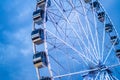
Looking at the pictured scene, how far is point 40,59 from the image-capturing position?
2692 cm

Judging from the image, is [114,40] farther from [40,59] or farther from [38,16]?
[40,59]

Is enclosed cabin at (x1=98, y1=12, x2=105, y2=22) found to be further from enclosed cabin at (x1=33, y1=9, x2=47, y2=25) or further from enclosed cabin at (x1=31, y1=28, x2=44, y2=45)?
enclosed cabin at (x1=31, y1=28, x2=44, y2=45)

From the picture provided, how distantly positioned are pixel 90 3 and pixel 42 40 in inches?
329

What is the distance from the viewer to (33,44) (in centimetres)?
2762

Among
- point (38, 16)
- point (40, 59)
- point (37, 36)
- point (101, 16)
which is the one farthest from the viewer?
point (101, 16)

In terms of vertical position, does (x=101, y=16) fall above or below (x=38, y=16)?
above

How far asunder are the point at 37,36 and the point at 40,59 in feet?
6.59

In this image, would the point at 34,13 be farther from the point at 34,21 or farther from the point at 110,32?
the point at 110,32

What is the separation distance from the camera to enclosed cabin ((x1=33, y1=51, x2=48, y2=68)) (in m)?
26.8

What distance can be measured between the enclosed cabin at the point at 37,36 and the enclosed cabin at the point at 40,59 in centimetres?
101

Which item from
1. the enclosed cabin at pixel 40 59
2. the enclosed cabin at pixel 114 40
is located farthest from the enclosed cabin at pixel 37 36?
the enclosed cabin at pixel 114 40

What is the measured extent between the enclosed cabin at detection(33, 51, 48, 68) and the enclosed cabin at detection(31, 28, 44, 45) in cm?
101

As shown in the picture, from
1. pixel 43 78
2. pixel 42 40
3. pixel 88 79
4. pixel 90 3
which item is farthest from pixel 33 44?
pixel 90 3

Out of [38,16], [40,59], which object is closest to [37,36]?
[38,16]
